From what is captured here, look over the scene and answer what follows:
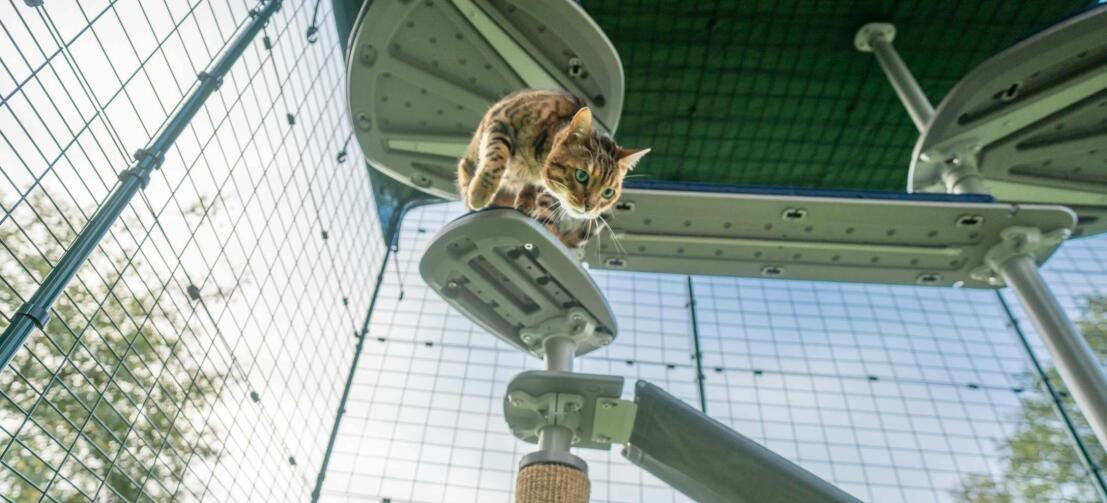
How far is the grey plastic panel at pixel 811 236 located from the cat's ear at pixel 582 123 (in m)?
0.27

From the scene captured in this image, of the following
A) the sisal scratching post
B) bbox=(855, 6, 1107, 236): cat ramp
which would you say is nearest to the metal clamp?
the sisal scratching post

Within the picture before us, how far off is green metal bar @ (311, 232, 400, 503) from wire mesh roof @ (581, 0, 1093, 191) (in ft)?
4.79

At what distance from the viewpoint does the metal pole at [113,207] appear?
101 cm

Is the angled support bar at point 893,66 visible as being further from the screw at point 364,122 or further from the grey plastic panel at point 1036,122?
the screw at point 364,122

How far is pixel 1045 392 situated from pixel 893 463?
2.86 feet

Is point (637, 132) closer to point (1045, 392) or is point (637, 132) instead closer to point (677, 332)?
point (677, 332)

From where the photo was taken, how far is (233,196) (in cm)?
168

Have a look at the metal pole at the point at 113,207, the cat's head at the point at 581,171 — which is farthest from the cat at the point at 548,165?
the metal pole at the point at 113,207

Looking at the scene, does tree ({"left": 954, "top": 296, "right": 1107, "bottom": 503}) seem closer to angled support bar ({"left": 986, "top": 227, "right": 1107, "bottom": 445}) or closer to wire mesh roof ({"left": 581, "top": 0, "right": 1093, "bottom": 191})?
angled support bar ({"left": 986, "top": 227, "right": 1107, "bottom": 445})

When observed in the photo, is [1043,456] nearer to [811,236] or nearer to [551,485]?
[811,236]

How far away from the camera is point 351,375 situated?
2.57 meters

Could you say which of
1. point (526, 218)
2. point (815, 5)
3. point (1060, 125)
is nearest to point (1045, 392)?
point (1060, 125)

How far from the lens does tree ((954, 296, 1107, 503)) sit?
89.0 inches

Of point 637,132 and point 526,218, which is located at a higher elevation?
point 637,132
